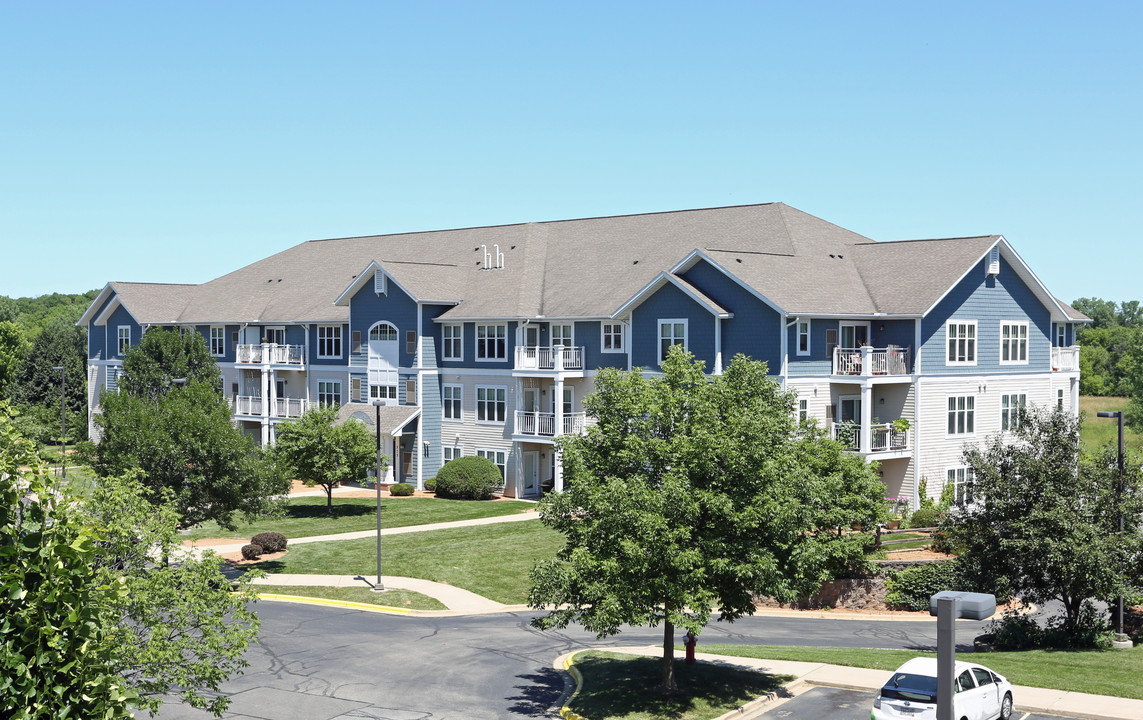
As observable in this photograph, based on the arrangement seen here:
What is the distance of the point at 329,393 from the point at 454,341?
9852mm

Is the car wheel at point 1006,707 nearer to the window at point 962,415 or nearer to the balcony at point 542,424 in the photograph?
the window at point 962,415

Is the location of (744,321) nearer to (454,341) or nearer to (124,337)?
(454,341)

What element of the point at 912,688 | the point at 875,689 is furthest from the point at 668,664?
the point at 912,688

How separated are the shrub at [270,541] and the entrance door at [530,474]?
1551 cm

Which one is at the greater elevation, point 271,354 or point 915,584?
point 271,354

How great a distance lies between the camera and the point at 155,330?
6231cm

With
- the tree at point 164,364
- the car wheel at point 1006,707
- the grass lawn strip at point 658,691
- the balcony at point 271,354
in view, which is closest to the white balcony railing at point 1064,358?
the grass lawn strip at point 658,691

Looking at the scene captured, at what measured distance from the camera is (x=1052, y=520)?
28.3m

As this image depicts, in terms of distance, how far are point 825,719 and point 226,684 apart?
45.1 feet

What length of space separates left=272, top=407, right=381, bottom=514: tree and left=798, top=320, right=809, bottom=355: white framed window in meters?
20.2

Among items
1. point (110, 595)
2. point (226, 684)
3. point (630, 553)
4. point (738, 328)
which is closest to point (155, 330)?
point (738, 328)

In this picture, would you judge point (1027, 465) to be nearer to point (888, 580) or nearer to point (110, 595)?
point (888, 580)

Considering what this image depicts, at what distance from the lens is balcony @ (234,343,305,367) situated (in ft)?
215

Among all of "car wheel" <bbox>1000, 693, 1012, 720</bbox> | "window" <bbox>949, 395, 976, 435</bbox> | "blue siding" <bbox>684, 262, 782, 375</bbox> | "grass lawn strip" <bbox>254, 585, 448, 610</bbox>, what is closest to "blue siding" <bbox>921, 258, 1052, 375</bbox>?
"window" <bbox>949, 395, 976, 435</bbox>
